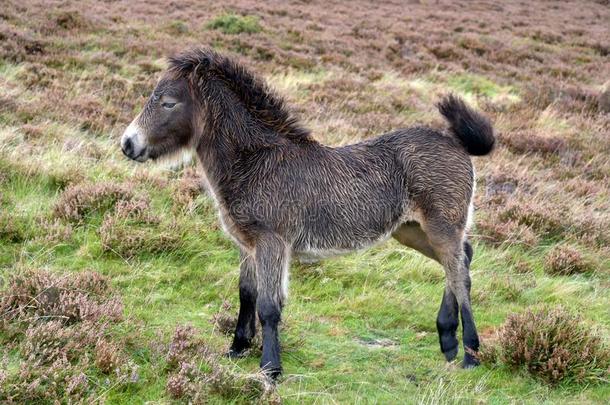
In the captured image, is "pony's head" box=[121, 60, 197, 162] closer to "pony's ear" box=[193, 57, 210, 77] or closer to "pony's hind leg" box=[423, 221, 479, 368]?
"pony's ear" box=[193, 57, 210, 77]

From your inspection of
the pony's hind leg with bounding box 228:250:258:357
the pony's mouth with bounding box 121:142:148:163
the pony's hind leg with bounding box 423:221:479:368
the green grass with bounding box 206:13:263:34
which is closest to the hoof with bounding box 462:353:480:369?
the pony's hind leg with bounding box 423:221:479:368

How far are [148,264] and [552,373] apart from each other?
3729 millimetres

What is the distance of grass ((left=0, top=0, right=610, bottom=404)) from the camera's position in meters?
4.45

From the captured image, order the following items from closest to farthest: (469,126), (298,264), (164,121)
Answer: (164,121) → (469,126) → (298,264)

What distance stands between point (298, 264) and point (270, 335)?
1.99 metres

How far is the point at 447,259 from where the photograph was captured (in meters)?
4.92

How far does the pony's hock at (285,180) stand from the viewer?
4508 millimetres

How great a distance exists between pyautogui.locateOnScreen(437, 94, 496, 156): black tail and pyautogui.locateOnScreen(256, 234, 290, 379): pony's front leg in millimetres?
1953

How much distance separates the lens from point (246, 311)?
4.84 meters

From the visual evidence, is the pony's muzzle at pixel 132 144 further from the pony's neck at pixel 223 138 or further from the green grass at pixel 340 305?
the green grass at pixel 340 305

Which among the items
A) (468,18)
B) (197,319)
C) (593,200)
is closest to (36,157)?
(197,319)

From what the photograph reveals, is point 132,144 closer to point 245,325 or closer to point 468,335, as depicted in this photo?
point 245,325

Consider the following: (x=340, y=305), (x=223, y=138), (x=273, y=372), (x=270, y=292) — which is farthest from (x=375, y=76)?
(x=273, y=372)

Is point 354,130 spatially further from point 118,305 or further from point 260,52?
point 260,52
